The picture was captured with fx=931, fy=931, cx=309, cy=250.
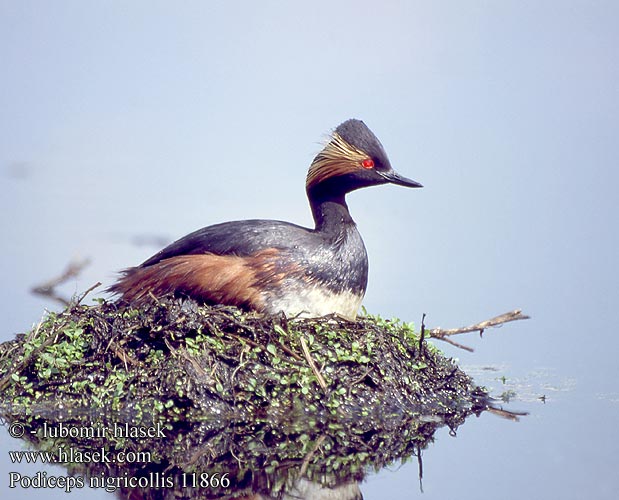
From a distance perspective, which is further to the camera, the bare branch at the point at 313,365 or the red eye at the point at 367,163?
the red eye at the point at 367,163

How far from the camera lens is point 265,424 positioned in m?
6.98

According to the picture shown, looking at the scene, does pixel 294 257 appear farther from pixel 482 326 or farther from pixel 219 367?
pixel 482 326

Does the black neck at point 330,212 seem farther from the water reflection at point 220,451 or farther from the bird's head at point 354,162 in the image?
the water reflection at point 220,451

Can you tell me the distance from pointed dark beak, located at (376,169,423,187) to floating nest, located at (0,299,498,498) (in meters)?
1.34

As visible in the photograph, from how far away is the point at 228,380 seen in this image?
7242 mm

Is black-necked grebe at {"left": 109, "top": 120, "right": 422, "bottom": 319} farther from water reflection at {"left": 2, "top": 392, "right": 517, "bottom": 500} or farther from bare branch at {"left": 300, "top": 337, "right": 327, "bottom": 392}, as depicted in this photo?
water reflection at {"left": 2, "top": 392, "right": 517, "bottom": 500}

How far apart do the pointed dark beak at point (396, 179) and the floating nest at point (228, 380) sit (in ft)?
4.40

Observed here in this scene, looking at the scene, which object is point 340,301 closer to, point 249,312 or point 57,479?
point 249,312

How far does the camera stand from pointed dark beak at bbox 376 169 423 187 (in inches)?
327

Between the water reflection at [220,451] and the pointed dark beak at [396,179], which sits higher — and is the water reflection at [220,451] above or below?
below

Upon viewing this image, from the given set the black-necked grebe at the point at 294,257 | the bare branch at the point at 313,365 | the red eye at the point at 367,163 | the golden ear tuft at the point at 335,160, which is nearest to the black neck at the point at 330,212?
the black-necked grebe at the point at 294,257

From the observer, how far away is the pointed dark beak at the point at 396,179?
8312 mm

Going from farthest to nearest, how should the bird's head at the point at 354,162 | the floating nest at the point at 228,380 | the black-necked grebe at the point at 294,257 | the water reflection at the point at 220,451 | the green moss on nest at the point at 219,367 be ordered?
the bird's head at the point at 354,162
the black-necked grebe at the point at 294,257
the green moss on nest at the point at 219,367
the floating nest at the point at 228,380
the water reflection at the point at 220,451

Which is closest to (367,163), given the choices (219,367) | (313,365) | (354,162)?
(354,162)
